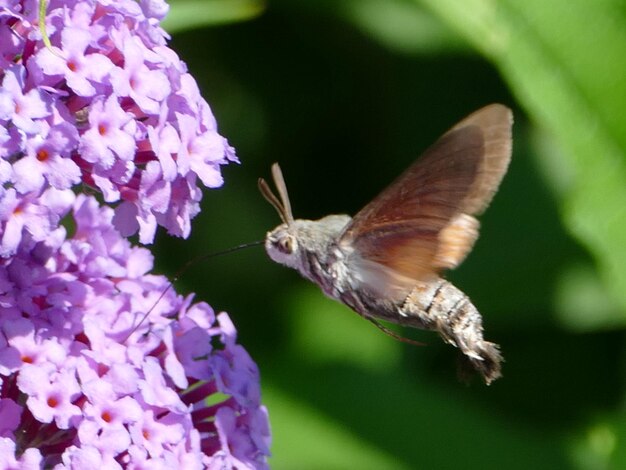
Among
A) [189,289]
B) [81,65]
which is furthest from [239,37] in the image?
[81,65]

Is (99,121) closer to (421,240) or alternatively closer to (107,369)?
(107,369)

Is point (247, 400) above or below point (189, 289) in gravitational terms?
above

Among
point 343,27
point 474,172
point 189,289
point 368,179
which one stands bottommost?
point 189,289

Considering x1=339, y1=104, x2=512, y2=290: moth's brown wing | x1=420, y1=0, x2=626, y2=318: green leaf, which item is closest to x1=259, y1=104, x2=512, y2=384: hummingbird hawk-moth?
x1=339, y1=104, x2=512, y2=290: moth's brown wing

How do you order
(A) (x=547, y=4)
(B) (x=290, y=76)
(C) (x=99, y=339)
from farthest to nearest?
(B) (x=290, y=76) < (A) (x=547, y=4) < (C) (x=99, y=339)

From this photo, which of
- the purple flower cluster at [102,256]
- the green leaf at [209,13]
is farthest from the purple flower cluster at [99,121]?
the green leaf at [209,13]

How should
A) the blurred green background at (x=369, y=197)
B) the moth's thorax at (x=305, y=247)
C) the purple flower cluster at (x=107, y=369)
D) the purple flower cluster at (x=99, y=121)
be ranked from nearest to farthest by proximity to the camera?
1. the purple flower cluster at (x=99, y=121)
2. the purple flower cluster at (x=107, y=369)
3. the moth's thorax at (x=305, y=247)
4. the blurred green background at (x=369, y=197)

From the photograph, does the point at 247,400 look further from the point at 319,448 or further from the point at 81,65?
the point at 319,448

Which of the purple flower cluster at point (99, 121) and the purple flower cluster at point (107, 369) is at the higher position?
the purple flower cluster at point (99, 121)

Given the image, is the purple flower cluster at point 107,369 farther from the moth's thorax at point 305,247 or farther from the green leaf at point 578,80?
the green leaf at point 578,80
